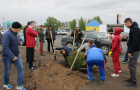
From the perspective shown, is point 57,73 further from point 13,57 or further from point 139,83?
point 139,83

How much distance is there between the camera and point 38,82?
3969mm

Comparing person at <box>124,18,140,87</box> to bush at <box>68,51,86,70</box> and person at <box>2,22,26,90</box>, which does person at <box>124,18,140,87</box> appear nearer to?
bush at <box>68,51,86,70</box>

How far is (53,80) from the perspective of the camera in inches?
161

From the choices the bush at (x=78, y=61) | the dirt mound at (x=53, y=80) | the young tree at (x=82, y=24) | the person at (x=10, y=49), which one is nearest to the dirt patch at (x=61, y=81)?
the dirt mound at (x=53, y=80)

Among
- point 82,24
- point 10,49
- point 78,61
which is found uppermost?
point 82,24

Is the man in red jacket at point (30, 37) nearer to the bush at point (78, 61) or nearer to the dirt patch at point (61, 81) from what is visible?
the dirt patch at point (61, 81)

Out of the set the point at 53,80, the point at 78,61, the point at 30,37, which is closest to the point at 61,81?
the point at 53,80

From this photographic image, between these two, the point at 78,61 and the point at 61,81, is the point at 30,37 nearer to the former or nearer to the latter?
the point at 78,61

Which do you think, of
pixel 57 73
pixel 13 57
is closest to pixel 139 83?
pixel 57 73

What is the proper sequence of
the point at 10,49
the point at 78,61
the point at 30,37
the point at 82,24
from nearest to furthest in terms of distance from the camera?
the point at 10,49
the point at 78,61
the point at 30,37
the point at 82,24

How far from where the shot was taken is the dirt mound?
381 cm

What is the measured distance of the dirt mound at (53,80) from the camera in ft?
12.5

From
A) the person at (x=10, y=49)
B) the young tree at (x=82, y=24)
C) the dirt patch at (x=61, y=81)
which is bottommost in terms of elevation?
the dirt patch at (x=61, y=81)

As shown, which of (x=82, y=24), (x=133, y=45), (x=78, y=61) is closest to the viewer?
(x=133, y=45)
